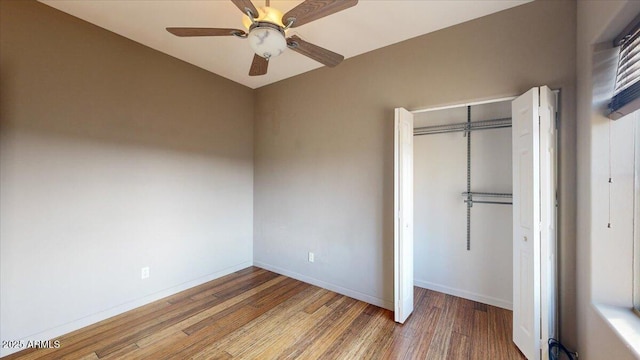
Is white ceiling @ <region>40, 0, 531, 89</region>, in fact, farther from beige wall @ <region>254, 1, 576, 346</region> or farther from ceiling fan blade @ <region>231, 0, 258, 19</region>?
ceiling fan blade @ <region>231, 0, 258, 19</region>

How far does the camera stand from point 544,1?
196 cm

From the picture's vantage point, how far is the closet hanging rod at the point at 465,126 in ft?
8.98

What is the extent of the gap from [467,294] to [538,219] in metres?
1.51

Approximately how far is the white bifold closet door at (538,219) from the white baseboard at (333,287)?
1.22 m

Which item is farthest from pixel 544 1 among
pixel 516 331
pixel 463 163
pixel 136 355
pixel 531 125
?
pixel 136 355

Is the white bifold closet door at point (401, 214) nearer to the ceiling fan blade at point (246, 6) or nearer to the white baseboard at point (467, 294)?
the white baseboard at point (467, 294)

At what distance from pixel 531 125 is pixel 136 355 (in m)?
3.52

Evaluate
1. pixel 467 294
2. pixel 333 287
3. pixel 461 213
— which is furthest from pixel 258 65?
pixel 467 294

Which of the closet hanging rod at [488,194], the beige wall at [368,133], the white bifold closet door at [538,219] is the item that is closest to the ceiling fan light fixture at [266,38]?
the beige wall at [368,133]

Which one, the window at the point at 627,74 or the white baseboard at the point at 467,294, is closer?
the window at the point at 627,74

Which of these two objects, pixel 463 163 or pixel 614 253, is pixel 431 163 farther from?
pixel 614 253

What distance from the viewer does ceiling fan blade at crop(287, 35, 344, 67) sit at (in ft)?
5.56

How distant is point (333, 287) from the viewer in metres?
3.13

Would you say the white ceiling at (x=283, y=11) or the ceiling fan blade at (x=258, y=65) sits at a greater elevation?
the white ceiling at (x=283, y=11)
